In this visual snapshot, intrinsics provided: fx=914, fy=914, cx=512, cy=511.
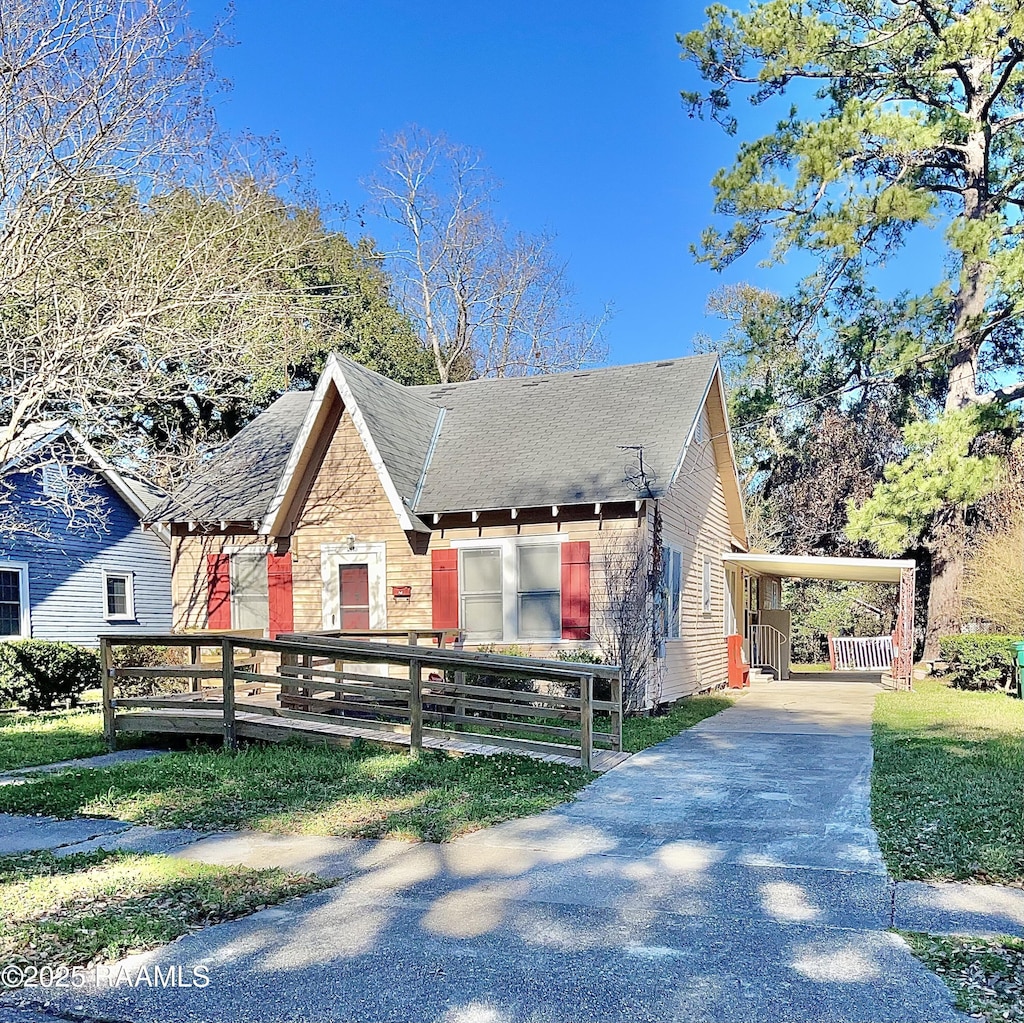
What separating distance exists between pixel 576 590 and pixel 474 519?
197cm

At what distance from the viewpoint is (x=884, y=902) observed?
5.10 m

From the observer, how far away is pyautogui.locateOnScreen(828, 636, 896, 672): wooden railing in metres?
24.1

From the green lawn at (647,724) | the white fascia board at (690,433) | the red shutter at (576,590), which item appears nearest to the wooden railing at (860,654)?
the green lawn at (647,724)

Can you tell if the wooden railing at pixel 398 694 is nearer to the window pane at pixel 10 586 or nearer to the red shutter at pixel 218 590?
the red shutter at pixel 218 590

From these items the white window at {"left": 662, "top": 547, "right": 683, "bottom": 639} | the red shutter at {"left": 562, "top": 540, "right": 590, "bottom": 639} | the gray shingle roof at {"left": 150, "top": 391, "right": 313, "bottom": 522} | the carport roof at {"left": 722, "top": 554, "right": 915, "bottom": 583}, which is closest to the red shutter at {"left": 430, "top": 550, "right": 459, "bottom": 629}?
the red shutter at {"left": 562, "top": 540, "right": 590, "bottom": 639}

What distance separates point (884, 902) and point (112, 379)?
10959 millimetres

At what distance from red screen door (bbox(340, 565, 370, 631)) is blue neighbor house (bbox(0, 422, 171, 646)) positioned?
13.4 feet

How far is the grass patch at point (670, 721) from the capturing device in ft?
36.6

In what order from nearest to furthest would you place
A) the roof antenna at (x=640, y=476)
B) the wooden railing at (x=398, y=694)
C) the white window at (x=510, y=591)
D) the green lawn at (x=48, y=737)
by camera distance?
1. the wooden railing at (x=398, y=694)
2. the green lawn at (x=48, y=737)
3. the roof antenna at (x=640, y=476)
4. the white window at (x=510, y=591)

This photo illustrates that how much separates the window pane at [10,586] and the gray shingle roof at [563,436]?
36.0 feet

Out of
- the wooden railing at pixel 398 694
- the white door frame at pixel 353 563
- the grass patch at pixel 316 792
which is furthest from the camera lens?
the white door frame at pixel 353 563

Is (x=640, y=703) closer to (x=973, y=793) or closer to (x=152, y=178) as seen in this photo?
(x=973, y=793)

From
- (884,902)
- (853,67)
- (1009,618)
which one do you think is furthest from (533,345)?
(884,902)

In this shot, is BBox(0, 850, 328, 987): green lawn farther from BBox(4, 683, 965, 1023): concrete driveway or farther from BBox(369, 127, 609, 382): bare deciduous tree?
BBox(369, 127, 609, 382): bare deciduous tree
